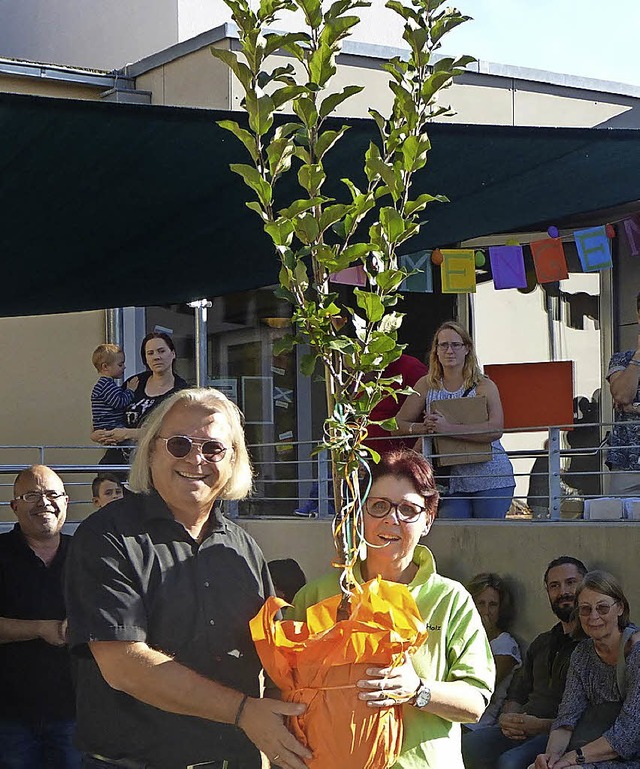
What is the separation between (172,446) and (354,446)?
537mm

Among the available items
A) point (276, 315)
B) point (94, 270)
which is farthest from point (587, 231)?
point (94, 270)

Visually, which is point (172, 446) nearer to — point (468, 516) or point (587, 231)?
point (468, 516)

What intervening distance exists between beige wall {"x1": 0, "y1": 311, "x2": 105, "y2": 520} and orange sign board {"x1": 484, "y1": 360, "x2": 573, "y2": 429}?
3.57m

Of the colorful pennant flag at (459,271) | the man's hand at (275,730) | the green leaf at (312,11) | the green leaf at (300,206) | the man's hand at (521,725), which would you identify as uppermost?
the colorful pennant flag at (459,271)

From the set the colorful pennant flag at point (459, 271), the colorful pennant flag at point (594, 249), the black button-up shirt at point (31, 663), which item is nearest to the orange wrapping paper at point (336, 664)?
the black button-up shirt at point (31, 663)

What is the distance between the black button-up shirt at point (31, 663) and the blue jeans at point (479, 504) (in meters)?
2.49

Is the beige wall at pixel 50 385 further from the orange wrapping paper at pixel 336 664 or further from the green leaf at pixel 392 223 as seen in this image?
the green leaf at pixel 392 223

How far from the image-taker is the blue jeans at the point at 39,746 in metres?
4.34

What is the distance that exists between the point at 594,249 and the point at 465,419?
5.75 feet

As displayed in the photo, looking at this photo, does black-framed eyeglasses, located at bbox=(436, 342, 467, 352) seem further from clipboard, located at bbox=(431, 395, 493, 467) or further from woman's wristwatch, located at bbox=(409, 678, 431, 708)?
woman's wristwatch, located at bbox=(409, 678, 431, 708)

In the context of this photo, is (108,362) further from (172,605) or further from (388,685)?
(388,685)

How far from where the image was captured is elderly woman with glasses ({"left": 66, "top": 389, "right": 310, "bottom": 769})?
2357mm

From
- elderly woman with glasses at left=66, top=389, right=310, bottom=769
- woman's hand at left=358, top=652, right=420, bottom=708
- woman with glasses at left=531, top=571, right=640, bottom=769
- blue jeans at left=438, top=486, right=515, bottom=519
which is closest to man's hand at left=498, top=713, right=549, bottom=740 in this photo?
woman with glasses at left=531, top=571, right=640, bottom=769

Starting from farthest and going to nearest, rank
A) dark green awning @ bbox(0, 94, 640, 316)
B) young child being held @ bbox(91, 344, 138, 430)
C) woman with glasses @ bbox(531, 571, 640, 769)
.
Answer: young child being held @ bbox(91, 344, 138, 430) < woman with glasses @ bbox(531, 571, 640, 769) < dark green awning @ bbox(0, 94, 640, 316)
